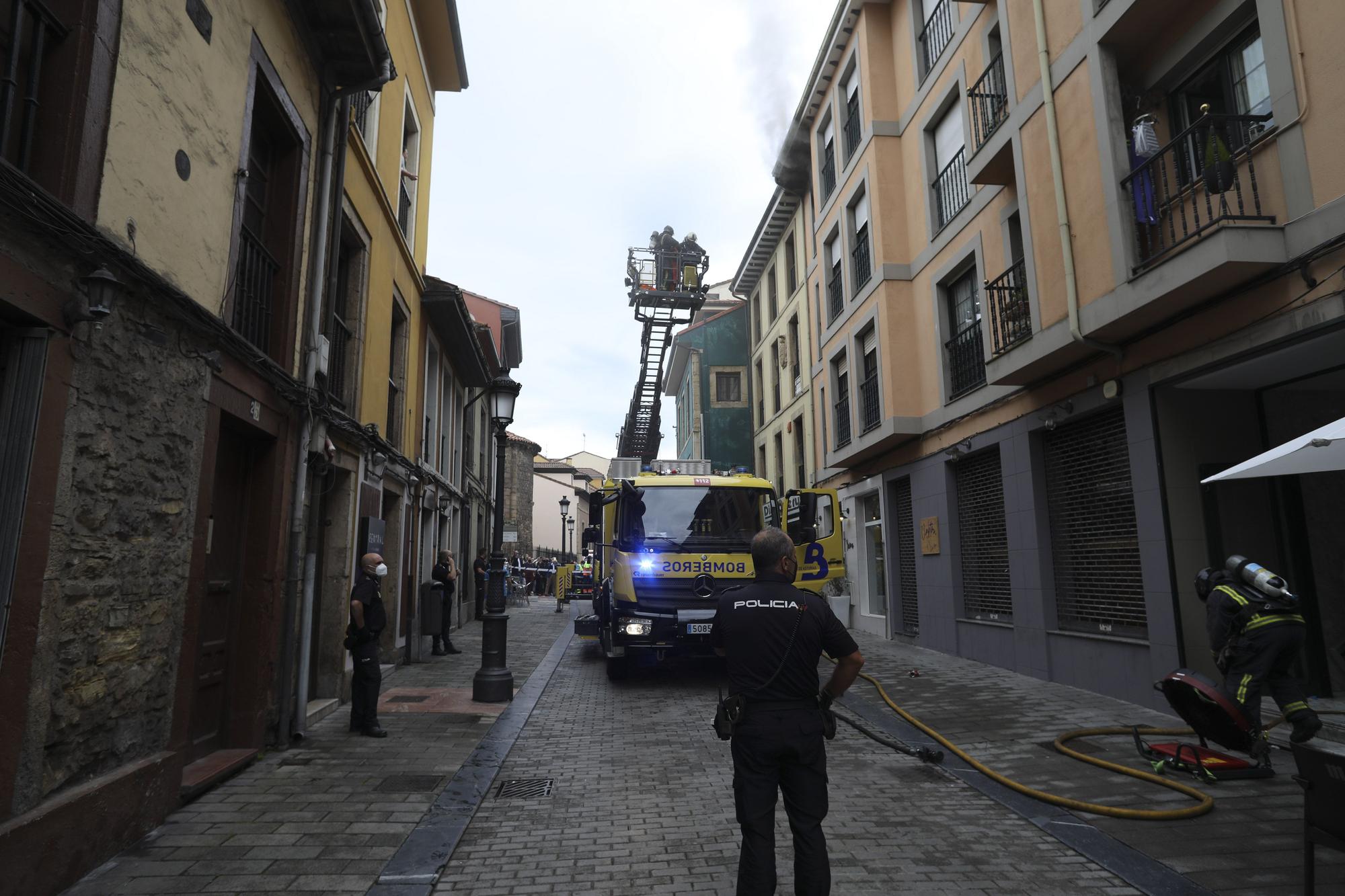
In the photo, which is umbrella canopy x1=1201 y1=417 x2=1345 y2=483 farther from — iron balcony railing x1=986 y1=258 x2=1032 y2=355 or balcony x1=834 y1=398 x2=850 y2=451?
balcony x1=834 y1=398 x2=850 y2=451

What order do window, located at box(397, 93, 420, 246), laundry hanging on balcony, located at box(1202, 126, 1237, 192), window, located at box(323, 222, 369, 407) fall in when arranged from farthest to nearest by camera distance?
1. window, located at box(397, 93, 420, 246)
2. window, located at box(323, 222, 369, 407)
3. laundry hanging on balcony, located at box(1202, 126, 1237, 192)

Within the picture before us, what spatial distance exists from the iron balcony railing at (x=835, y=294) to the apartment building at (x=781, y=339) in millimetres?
2512

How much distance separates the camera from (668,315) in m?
26.3

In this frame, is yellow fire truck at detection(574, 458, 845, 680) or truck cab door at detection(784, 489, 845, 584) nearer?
yellow fire truck at detection(574, 458, 845, 680)

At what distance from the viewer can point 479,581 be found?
60.3ft

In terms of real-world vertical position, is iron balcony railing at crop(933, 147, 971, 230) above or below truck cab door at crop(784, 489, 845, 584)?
above

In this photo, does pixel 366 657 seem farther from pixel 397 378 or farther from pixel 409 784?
pixel 397 378

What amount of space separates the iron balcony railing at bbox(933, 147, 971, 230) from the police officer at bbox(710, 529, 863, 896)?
11080 mm

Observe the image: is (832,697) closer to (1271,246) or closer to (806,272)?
(1271,246)

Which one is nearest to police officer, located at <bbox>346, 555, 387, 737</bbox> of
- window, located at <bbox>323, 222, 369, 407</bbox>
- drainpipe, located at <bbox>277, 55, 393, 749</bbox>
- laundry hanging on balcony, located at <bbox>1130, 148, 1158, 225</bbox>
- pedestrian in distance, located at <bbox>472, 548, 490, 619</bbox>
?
drainpipe, located at <bbox>277, 55, 393, 749</bbox>

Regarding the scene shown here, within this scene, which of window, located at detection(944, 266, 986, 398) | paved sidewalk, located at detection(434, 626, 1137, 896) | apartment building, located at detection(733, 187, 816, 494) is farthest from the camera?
apartment building, located at detection(733, 187, 816, 494)

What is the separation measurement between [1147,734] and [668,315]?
69.6 ft

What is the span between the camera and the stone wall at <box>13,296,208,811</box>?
3.72 metres

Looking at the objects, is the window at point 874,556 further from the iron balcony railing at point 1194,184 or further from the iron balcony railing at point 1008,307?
the iron balcony railing at point 1194,184
